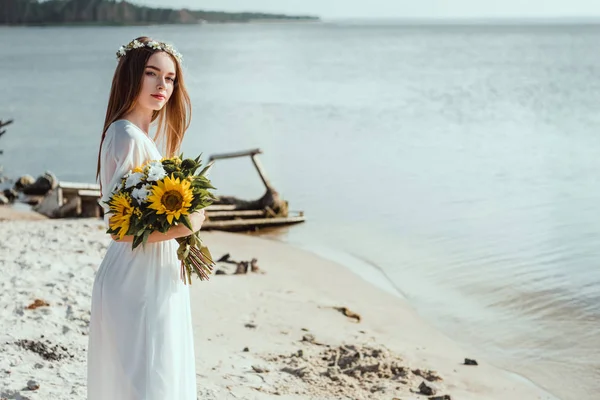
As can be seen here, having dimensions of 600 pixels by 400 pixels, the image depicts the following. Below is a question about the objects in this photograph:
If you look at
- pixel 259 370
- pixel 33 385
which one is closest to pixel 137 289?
pixel 33 385

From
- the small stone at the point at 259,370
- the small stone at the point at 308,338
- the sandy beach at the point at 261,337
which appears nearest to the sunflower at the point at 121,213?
the sandy beach at the point at 261,337

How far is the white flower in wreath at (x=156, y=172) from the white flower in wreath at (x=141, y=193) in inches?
1.7

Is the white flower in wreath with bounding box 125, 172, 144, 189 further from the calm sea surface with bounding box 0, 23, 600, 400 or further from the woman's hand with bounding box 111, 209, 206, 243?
the calm sea surface with bounding box 0, 23, 600, 400

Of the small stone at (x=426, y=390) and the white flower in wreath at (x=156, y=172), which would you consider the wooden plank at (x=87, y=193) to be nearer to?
the small stone at (x=426, y=390)

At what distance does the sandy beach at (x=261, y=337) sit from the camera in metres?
6.85

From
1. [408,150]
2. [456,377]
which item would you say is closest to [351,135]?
[408,150]

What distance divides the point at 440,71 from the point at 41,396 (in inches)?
2167

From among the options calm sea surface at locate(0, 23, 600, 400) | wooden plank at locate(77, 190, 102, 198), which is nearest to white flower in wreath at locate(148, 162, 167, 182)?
calm sea surface at locate(0, 23, 600, 400)

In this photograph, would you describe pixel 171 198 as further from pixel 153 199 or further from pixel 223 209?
pixel 223 209

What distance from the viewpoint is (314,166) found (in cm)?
2216

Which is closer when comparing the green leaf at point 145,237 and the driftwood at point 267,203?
the green leaf at point 145,237

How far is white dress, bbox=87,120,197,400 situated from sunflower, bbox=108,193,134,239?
0.34 feet

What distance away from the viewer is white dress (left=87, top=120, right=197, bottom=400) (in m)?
4.22

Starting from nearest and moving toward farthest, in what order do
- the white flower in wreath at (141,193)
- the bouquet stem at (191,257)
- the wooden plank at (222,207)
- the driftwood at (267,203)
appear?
the white flower in wreath at (141,193), the bouquet stem at (191,257), the wooden plank at (222,207), the driftwood at (267,203)
